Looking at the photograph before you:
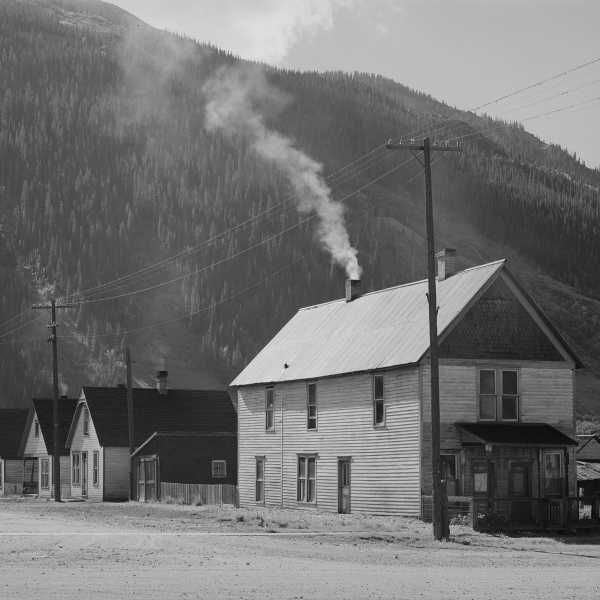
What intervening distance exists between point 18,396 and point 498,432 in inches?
6004

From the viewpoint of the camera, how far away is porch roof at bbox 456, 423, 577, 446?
147 feet

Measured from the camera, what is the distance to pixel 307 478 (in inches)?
2133

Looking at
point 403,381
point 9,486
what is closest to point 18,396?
point 9,486

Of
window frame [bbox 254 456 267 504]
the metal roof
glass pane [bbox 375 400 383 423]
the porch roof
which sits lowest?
window frame [bbox 254 456 267 504]

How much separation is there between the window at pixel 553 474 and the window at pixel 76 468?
137ft

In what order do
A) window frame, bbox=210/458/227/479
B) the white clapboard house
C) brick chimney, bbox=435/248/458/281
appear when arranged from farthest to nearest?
window frame, bbox=210/458/227/479
brick chimney, bbox=435/248/458/281
the white clapboard house

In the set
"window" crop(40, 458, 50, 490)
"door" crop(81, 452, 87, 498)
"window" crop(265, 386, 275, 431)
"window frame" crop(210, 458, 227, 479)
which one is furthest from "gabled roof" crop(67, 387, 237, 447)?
"window" crop(265, 386, 275, 431)

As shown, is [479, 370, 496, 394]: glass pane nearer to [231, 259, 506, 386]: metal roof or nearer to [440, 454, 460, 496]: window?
[231, 259, 506, 386]: metal roof

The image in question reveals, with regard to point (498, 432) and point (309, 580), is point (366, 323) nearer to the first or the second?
point (498, 432)

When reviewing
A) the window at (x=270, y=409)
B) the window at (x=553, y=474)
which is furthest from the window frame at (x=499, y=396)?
the window at (x=270, y=409)

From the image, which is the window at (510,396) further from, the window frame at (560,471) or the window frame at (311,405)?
the window frame at (311,405)

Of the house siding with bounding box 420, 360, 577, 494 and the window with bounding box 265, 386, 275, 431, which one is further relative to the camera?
the window with bounding box 265, 386, 275, 431

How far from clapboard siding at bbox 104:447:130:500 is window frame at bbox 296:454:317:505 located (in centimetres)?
2358

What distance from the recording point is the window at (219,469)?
70062mm
